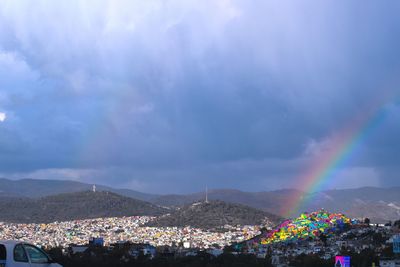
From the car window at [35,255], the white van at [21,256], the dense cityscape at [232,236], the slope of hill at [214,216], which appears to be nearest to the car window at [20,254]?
the white van at [21,256]

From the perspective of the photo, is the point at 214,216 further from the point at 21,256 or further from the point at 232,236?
the point at 21,256

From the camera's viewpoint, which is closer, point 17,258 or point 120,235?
point 17,258

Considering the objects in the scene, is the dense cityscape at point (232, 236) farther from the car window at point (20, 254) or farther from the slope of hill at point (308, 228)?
the car window at point (20, 254)

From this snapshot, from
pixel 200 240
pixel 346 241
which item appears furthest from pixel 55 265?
pixel 200 240

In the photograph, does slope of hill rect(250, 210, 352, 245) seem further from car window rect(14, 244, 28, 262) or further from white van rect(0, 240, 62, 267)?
car window rect(14, 244, 28, 262)

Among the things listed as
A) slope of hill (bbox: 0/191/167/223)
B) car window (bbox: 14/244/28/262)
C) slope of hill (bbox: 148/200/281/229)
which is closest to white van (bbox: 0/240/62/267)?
car window (bbox: 14/244/28/262)

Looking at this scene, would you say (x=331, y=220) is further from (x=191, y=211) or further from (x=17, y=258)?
(x=17, y=258)
